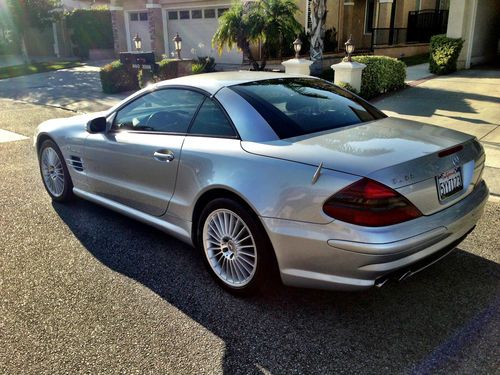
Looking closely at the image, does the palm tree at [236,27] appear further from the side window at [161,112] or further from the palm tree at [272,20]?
the side window at [161,112]

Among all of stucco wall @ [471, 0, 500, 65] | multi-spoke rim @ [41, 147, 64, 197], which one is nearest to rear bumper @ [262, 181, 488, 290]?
multi-spoke rim @ [41, 147, 64, 197]

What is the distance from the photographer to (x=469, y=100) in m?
10.6

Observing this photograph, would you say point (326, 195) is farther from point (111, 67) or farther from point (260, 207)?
point (111, 67)

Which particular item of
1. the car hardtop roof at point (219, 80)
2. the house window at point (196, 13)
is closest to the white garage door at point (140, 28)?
the house window at point (196, 13)

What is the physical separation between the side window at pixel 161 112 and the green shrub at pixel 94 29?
27253 mm

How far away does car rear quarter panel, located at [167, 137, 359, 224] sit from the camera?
2.88 meters

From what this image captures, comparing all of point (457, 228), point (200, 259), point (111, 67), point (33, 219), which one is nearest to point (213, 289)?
point (200, 259)

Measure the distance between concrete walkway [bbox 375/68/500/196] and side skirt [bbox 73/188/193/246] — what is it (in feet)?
12.6

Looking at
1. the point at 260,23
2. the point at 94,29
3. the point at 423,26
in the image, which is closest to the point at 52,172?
the point at 260,23

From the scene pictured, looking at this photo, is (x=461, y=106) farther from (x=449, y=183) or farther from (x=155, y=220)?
(x=155, y=220)

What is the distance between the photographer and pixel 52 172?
18.0ft

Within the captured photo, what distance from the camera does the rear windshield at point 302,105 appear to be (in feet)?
11.6

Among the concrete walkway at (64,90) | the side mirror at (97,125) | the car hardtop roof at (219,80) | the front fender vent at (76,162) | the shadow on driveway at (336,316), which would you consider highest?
the car hardtop roof at (219,80)

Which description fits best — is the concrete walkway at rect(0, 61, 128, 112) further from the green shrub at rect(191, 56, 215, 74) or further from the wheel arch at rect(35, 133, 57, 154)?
the wheel arch at rect(35, 133, 57, 154)
